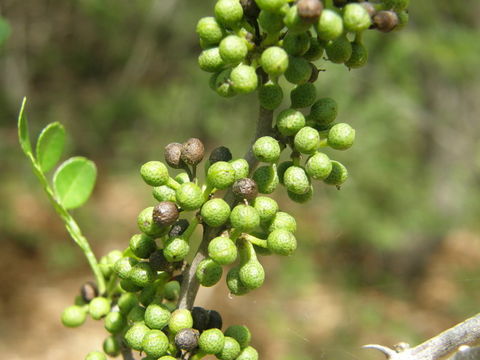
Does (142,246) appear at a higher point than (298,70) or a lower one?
lower

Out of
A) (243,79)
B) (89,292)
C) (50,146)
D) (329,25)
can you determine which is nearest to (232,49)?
(243,79)

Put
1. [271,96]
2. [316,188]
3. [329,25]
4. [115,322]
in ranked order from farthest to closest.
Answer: [316,188] < [115,322] < [271,96] < [329,25]

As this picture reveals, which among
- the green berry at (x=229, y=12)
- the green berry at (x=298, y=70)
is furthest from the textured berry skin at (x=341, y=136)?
the green berry at (x=229, y=12)

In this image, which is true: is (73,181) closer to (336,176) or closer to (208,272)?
(208,272)

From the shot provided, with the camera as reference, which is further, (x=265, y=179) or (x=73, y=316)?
(x=73, y=316)

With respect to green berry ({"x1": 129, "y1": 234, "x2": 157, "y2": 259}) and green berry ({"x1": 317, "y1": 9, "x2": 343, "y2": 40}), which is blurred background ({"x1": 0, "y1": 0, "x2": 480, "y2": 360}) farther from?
green berry ({"x1": 317, "y1": 9, "x2": 343, "y2": 40})

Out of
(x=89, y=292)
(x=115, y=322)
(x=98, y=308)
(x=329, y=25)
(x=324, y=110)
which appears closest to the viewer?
(x=329, y=25)

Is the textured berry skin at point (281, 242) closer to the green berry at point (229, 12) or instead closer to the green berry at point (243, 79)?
the green berry at point (243, 79)
